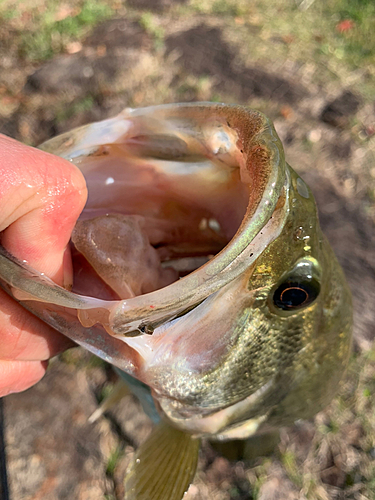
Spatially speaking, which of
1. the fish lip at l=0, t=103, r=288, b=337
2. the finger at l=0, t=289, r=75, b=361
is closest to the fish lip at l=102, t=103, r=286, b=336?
the fish lip at l=0, t=103, r=288, b=337

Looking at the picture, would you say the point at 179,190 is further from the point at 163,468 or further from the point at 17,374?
the point at 163,468

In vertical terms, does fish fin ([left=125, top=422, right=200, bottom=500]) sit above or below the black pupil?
below

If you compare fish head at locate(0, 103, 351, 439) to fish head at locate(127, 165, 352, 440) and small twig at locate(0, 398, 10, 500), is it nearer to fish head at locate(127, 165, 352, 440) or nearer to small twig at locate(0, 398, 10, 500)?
fish head at locate(127, 165, 352, 440)

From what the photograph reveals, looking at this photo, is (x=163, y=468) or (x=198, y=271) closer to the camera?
(x=198, y=271)

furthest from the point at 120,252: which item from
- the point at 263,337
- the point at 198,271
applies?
the point at 263,337

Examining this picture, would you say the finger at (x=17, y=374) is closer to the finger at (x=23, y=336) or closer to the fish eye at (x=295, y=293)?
the finger at (x=23, y=336)

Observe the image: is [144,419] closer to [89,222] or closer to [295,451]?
[295,451]

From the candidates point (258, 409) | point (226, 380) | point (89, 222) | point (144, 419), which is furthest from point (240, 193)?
point (144, 419)
